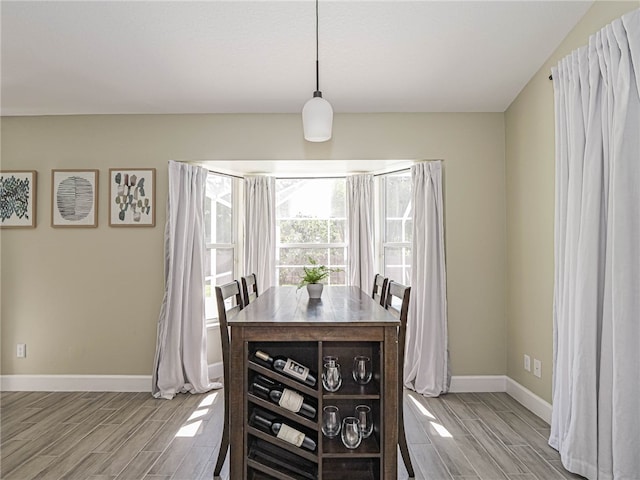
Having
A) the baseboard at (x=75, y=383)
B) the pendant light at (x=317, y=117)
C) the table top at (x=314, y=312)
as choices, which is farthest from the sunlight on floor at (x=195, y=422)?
the pendant light at (x=317, y=117)

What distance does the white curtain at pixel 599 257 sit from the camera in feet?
6.84

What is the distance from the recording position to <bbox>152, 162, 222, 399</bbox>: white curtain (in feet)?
12.0

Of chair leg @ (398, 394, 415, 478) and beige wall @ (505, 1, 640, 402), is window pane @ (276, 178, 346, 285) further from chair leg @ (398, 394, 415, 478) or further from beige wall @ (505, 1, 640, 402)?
chair leg @ (398, 394, 415, 478)

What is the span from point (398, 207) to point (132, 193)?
244 centimetres

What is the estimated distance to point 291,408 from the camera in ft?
6.21

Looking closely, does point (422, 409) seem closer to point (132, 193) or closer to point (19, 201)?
point (132, 193)

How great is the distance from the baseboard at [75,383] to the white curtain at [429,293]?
2.35m

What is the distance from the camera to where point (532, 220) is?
3254mm

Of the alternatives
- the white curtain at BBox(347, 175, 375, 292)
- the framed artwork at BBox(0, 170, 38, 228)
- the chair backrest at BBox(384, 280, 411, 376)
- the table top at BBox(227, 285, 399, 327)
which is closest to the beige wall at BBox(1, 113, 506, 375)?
the framed artwork at BBox(0, 170, 38, 228)

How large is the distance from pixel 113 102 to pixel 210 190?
1.10 m


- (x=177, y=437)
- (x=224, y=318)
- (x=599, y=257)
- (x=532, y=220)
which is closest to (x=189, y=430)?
(x=177, y=437)

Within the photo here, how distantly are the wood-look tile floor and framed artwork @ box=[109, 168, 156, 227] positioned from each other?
1.52 meters

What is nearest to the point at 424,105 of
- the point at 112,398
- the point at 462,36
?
the point at 462,36

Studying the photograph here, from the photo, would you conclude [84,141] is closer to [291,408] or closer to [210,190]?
[210,190]
